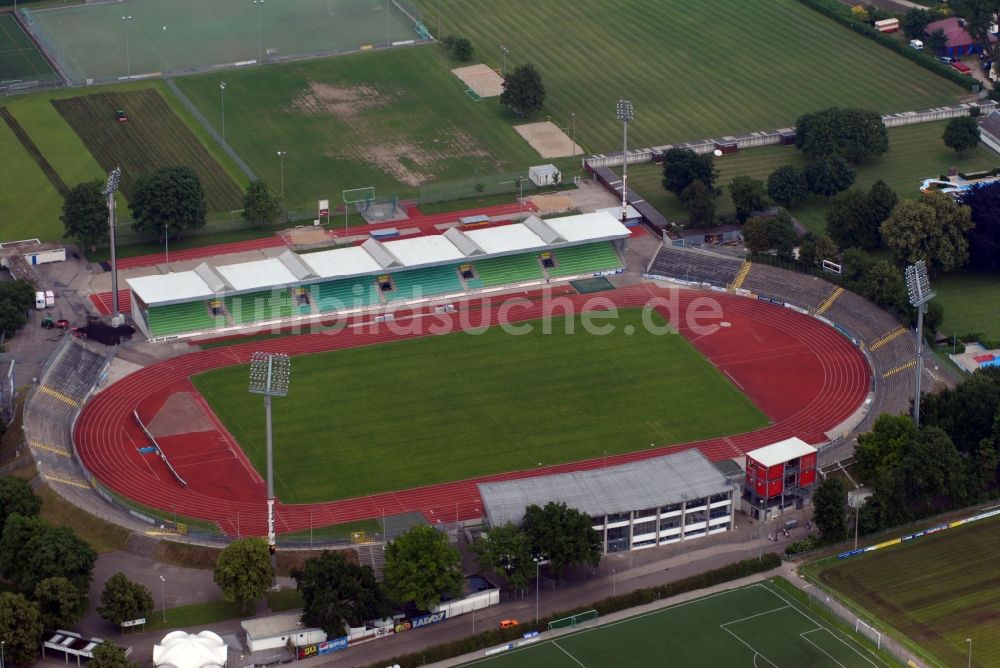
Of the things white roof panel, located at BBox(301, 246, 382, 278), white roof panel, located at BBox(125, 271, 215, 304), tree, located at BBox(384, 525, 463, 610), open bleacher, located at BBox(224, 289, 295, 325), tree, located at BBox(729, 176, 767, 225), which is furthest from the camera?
tree, located at BBox(729, 176, 767, 225)

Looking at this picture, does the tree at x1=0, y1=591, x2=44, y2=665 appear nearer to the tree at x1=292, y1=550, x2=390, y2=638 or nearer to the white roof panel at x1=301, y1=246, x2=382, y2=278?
the tree at x1=292, y1=550, x2=390, y2=638

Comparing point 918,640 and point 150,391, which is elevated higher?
point 150,391

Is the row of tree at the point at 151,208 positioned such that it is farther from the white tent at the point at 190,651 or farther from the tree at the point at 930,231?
the white tent at the point at 190,651

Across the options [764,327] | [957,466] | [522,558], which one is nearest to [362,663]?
[522,558]

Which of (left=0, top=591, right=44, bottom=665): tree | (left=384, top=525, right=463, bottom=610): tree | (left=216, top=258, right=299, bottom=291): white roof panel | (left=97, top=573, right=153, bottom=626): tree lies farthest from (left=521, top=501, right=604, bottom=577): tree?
(left=216, top=258, right=299, bottom=291): white roof panel

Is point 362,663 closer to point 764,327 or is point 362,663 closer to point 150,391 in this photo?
point 150,391

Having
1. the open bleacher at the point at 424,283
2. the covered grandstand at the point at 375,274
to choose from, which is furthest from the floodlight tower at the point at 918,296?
the open bleacher at the point at 424,283
